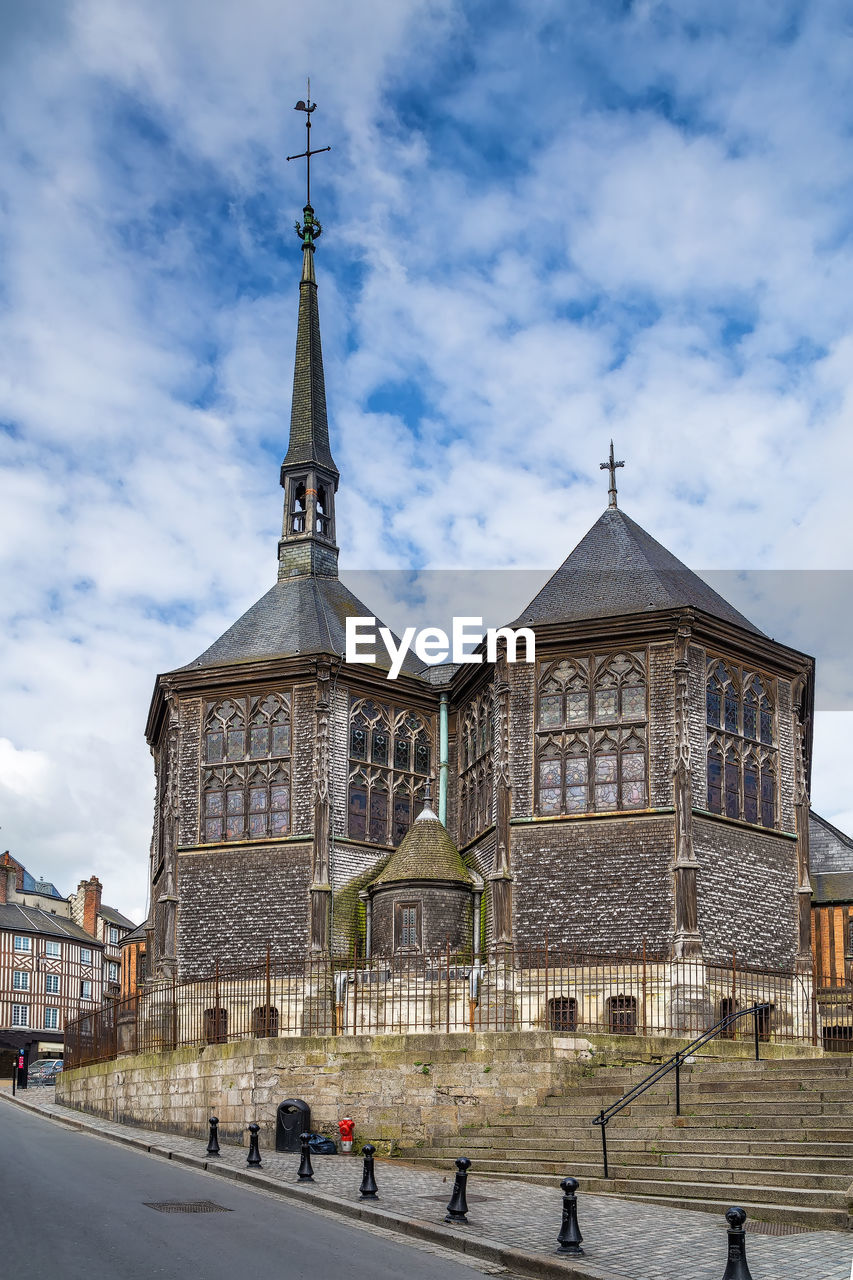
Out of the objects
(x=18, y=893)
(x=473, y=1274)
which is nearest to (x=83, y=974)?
(x=18, y=893)

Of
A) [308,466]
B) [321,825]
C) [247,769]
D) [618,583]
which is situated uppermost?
[308,466]

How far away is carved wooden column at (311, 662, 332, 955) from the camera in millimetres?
27984

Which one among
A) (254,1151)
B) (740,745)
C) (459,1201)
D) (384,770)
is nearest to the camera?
(459,1201)

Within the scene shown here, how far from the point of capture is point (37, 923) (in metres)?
73.8

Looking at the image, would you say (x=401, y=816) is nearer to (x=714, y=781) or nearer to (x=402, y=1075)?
(x=714, y=781)

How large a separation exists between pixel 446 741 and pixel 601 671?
5.80 m

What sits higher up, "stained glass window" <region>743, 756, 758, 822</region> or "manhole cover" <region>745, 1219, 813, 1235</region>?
"stained glass window" <region>743, 756, 758, 822</region>

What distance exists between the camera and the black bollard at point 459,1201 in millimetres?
12523

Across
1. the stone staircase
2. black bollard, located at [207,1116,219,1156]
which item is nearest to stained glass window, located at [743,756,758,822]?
the stone staircase

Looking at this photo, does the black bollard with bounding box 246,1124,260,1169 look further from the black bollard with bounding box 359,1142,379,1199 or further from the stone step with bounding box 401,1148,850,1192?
the black bollard with bounding box 359,1142,379,1199

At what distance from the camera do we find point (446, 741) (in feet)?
106

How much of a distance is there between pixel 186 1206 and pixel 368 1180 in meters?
1.99

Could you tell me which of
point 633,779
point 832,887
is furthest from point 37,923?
point 633,779

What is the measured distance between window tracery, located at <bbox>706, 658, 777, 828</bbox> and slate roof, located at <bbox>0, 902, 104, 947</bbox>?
52.9 metres
